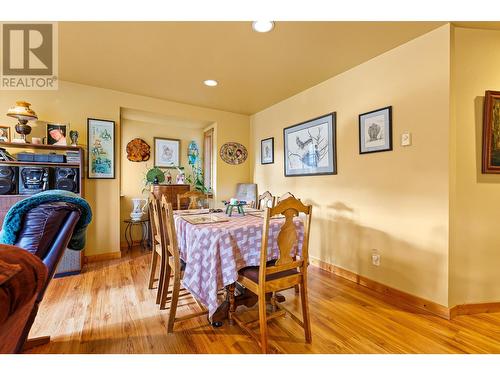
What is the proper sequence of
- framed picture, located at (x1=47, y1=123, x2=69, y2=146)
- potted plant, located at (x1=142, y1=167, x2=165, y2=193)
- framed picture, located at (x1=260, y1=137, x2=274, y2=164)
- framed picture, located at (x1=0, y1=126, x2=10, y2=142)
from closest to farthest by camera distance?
framed picture, located at (x1=0, y1=126, x2=10, y2=142) → framed picture, located at (x1=47, y1=123, x2=69, y2=146) → framed picture, located at (x1=260, y1=137, x2=274, y2=164) → potted plant, located at (x1=142, y1=167, x2=165, y2=193)

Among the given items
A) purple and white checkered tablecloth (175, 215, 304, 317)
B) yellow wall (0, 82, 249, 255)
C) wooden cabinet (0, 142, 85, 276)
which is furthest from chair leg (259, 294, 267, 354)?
yellow wall (0, 82, 249, 255)

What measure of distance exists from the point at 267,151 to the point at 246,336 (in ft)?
9.48

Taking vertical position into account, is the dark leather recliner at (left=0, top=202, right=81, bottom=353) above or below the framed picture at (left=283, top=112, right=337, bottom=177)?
below

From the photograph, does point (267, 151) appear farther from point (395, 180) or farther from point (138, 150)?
point (138, 150)

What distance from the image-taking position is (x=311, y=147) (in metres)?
3.14

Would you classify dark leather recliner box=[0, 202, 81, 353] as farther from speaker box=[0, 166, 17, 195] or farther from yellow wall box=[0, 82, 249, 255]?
yellow wall box=[0, 82, 249, 255]

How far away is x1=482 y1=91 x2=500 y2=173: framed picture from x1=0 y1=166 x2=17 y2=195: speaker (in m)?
4.52

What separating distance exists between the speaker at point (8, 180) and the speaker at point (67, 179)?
360 millimetres

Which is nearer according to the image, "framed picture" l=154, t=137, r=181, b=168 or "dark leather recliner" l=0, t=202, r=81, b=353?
"dark leather recliner" l=0, t=202, r=81, b=353

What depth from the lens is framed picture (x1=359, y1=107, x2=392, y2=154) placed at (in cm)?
226

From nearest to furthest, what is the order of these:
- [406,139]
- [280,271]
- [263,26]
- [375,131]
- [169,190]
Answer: [280,271], [263,26], [406,139], [375,131], [169,190]

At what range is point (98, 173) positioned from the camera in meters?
3.17

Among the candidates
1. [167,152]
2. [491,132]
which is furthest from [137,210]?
[491,132]
